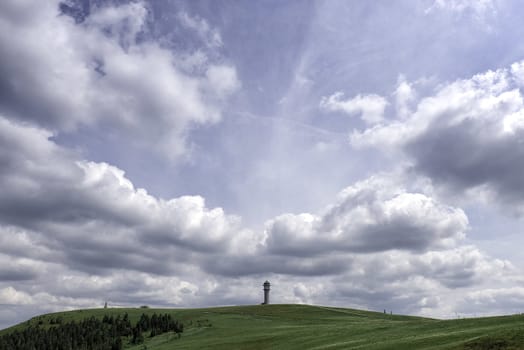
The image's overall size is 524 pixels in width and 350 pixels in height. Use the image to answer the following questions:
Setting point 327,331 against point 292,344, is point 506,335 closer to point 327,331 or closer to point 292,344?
point 292,344

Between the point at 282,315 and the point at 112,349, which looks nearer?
the point at 112,349

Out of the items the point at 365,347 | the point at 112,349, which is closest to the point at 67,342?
the point at 112,349

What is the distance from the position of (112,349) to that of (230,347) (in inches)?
2318

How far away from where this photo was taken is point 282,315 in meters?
145

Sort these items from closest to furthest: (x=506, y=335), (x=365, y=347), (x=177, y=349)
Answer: (x=506, y=335), (x=365, y=347), (x=177, y=349)

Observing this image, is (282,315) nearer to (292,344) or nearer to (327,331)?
(327,331)

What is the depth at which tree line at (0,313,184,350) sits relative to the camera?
132 meters

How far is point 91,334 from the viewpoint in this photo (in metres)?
149

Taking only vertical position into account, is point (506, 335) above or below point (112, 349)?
above

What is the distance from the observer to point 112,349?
392 ft

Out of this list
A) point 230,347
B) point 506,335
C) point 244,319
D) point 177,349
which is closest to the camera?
point 506,335

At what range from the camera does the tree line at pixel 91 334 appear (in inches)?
5182

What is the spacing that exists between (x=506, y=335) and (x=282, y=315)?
111679 mm

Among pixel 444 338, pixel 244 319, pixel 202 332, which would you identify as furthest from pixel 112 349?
pixel 444 338
